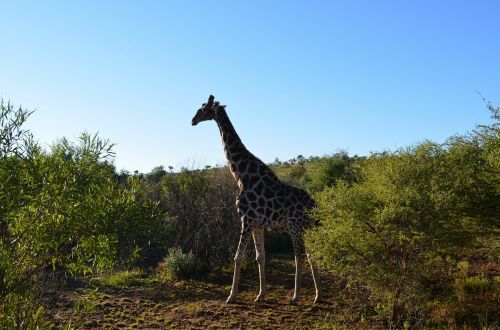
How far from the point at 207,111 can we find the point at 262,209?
308 centimetres

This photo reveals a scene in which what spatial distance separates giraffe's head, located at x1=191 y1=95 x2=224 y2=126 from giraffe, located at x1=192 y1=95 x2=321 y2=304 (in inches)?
33.9

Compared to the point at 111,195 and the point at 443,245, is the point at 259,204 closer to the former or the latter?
the point at 443,245

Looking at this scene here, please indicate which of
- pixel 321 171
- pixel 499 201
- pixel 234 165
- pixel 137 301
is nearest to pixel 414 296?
pixel 499 201

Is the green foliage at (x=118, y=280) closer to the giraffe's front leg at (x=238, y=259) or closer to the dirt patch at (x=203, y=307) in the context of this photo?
the dirt patch at (x=203, y=307)

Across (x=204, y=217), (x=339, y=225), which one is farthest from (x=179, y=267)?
(x=339, y=225)

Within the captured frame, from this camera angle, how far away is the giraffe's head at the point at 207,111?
12298mm

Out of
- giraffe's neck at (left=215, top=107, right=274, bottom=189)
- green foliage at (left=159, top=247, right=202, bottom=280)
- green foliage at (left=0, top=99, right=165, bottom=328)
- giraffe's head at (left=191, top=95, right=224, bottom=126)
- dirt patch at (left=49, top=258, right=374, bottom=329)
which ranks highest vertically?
giraffe's head at (left=191, top=95, right=224, bottom=126)

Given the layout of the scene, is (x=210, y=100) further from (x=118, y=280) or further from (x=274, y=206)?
(x=118, y=280)

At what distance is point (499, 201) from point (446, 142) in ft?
5.89

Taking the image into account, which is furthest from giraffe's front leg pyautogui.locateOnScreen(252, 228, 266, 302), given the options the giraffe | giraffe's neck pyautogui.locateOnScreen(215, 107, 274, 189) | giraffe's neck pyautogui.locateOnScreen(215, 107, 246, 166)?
giraffe's neck pyautogui.locateOnScreen(215, 107, 246, 166)

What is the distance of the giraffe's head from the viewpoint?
1230cm

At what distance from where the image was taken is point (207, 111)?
40.4 feet

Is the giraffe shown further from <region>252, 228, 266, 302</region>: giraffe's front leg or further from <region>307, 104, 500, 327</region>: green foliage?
<region>307, 104, 500, 327</region>: green foliage

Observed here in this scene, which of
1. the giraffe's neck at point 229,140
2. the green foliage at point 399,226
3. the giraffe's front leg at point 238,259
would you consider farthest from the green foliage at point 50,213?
the giraffe's neck at point 229,140
